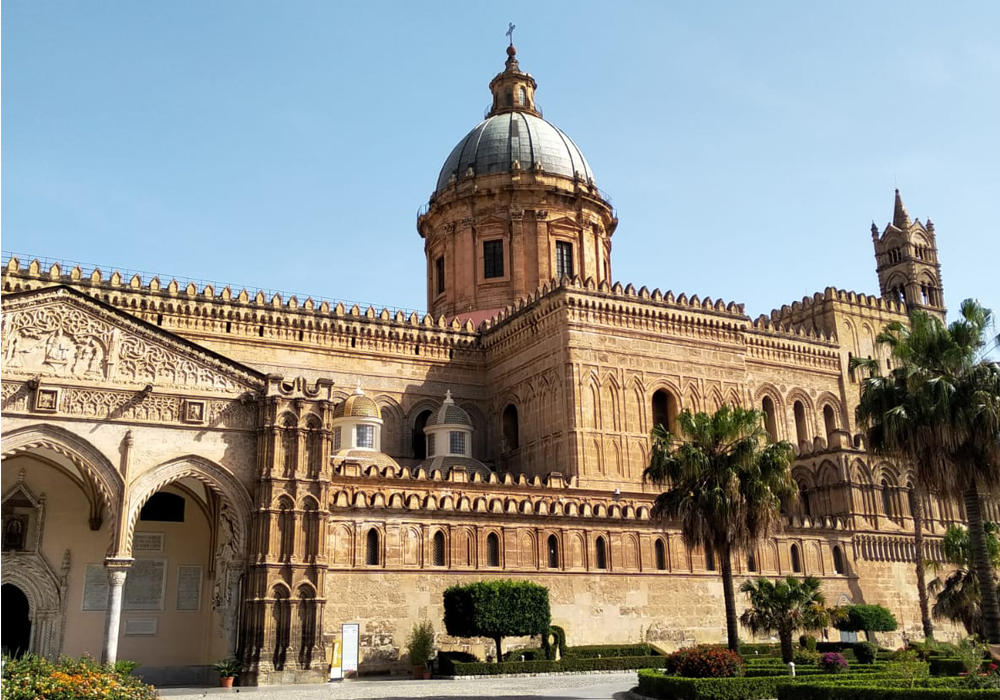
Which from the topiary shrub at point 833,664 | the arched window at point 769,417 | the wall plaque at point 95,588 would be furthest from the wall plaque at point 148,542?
the arched window at point 769,417

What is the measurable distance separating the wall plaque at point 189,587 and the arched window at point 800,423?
25.4m

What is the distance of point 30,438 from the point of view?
23.0 m

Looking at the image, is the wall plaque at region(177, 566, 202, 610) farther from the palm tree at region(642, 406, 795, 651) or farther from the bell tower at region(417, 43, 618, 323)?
the bell tower at region(417, 43, 618, 323)

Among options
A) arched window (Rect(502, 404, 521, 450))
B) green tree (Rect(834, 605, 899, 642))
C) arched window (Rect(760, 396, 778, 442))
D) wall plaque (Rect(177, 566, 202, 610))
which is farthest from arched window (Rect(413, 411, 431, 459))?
green tree (Rect(834, 605, 899, 642))

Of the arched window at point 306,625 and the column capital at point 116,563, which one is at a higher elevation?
the column capital at point 116,563

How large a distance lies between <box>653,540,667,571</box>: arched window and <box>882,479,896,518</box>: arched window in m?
11.4

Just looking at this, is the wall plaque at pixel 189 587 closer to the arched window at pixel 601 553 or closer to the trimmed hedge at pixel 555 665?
the trimmed hedge at pixel 555 665

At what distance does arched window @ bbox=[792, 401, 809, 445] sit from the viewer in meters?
41.6

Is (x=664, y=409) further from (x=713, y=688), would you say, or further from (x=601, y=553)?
(x=713, y=688)

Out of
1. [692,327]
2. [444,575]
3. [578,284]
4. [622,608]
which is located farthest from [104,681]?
[692,327]

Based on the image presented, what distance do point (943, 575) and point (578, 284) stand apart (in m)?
17.7

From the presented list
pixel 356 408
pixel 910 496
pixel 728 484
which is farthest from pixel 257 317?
pixel 910 496

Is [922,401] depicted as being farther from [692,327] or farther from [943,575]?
[943,575]

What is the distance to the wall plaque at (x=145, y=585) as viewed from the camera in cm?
2655
